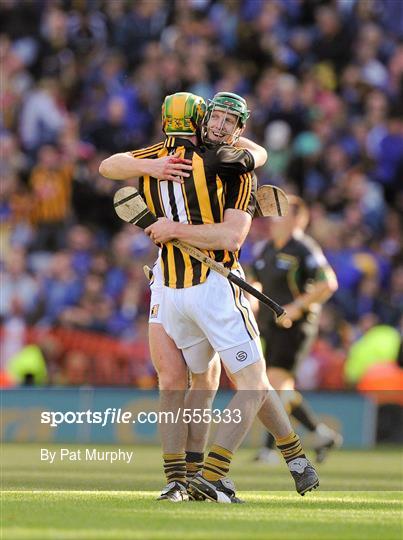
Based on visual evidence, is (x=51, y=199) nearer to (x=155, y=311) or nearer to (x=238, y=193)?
(x=155, y=311)

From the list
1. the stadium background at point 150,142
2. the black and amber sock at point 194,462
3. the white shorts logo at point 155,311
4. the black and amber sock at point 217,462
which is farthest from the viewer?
the stadium background at point 150,142

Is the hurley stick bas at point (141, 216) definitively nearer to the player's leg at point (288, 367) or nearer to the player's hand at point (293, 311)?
the player's hand at point (293, 311)

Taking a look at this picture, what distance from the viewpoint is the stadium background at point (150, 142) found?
18031mm

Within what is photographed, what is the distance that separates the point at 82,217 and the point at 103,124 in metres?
1.47

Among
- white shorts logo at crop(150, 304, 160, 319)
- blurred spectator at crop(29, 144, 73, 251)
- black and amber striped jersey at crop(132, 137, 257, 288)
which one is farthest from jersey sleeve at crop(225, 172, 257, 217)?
blurred spectator at crop(29, 144, 73, 251)

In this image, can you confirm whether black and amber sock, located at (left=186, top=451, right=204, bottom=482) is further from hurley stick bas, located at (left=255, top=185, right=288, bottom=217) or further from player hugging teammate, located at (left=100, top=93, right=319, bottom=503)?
hurley stick bas, located at (left=255, top=185, right=288, bottom=217)

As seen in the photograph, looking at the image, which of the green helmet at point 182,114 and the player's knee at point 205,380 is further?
the player's knee at point 205,380

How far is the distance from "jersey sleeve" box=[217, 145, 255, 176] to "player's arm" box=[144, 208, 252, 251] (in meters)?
0.27

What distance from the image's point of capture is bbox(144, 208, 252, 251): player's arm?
8.50 m

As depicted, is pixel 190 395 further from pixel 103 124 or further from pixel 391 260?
pixel 103 124

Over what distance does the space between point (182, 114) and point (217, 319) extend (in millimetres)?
1245

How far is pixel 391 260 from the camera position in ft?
64.8

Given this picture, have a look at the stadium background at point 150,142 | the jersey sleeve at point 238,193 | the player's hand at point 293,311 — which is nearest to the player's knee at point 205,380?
the jersey sleeve at point 238,193

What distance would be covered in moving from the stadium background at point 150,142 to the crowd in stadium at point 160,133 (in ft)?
0.08
